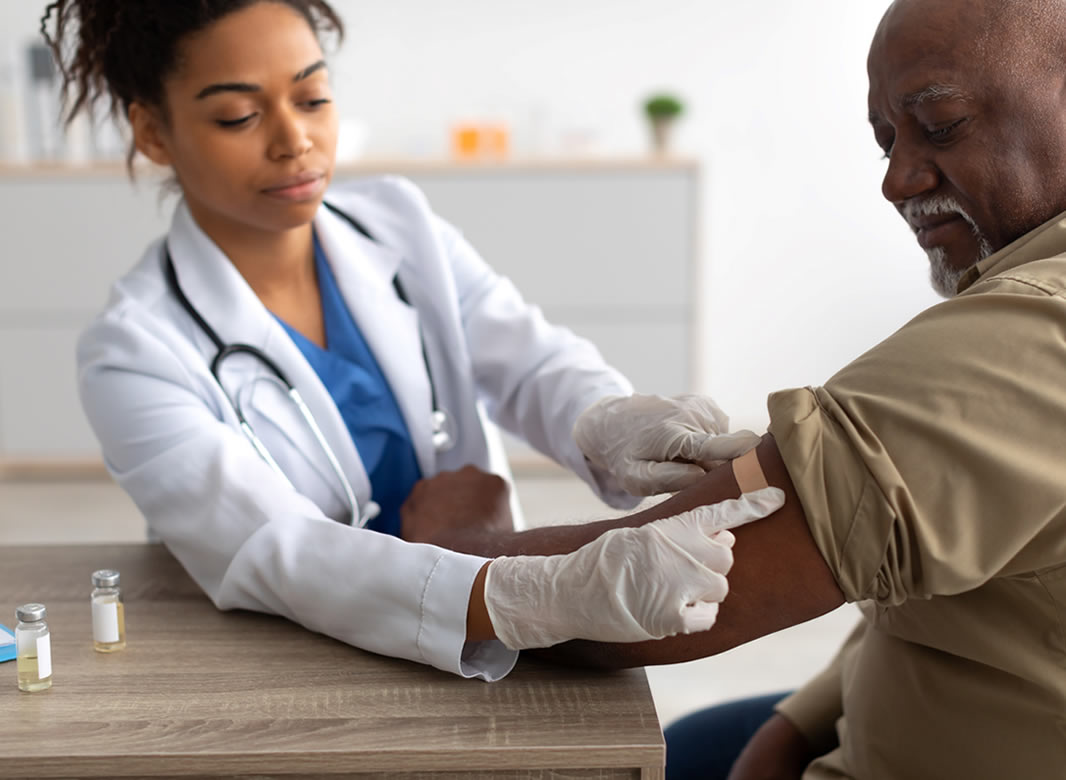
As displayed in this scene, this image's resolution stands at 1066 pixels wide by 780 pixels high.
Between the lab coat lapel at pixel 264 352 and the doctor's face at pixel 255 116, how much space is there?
93mm

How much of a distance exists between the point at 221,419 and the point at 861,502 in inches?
32.9

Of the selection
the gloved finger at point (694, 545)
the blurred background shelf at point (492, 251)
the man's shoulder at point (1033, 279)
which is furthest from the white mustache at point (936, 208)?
the blurred background shelf at point (492, 251)

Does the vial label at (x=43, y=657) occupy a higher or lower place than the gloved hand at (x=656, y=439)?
lower

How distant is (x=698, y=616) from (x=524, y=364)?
83 cm

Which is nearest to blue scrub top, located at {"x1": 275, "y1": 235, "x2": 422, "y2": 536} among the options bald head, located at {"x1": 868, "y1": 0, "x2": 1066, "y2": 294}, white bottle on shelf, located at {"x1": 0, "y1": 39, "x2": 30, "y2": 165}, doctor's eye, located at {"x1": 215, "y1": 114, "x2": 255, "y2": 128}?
doctor's eye, located at {"x1": 215, "y1": 114, "x2": 255, "y2": 128}

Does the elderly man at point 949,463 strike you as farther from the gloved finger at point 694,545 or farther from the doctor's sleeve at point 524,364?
the doctor's sleeve at point 524,364

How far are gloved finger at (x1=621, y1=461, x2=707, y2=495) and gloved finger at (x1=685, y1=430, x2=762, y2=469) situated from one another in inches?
0.7

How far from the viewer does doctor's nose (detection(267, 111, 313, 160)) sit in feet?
4.81

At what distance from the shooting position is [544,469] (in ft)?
14.0

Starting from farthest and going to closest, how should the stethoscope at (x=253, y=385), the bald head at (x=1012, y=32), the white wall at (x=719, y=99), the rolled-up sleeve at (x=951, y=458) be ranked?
the white wall at (x=719, y=99), the stethoscope at (x=253, y=385), the bald head at (x=1012, y=32), the rolled-up sleeve at (x=951, y=458)

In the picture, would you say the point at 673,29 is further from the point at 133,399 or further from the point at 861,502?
the point at 861,502

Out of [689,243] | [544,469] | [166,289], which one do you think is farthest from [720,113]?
[166,289]

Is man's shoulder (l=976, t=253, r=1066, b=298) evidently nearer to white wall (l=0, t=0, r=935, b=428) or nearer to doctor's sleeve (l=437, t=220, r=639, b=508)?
doctor's sleeve (l=437, t=220, r=639, b=508)

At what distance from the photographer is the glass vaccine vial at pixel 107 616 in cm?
108
